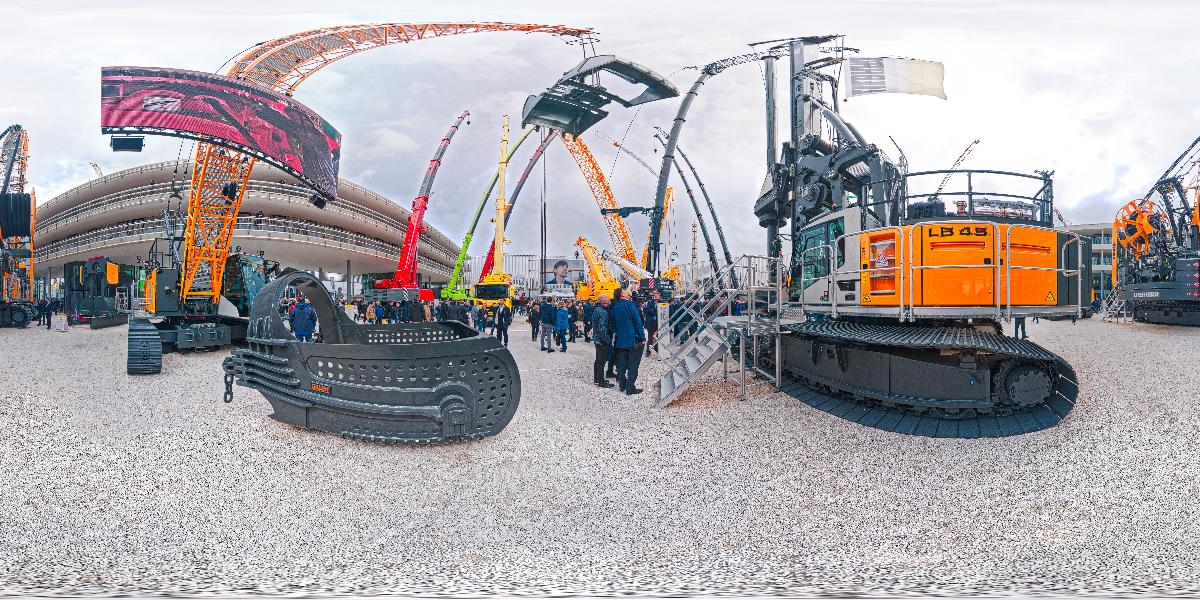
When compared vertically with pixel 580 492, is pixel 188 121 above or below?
above

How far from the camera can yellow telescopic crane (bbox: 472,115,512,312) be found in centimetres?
3219

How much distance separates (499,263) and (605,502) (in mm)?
33085

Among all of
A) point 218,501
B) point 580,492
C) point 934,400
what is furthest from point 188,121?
point 934,400

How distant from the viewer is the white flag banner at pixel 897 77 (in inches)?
357

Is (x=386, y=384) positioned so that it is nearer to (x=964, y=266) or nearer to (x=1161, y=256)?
(x=964, y=266)

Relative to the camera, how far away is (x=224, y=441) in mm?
5426

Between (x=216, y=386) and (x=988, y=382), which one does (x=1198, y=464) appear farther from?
(x=216, y=386)

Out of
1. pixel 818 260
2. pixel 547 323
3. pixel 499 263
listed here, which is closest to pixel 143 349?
pixel 547 323

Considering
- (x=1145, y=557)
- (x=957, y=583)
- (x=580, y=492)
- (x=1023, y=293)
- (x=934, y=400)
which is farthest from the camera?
(x=1023, y=293)

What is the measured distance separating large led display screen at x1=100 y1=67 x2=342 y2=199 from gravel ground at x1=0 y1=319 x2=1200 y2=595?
19.1 meters

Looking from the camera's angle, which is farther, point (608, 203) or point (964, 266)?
point (608, 203)

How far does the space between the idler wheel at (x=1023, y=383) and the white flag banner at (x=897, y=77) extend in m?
5.23

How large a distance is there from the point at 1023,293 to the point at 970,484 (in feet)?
9.45

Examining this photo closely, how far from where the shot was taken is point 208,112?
22078 millimetres
